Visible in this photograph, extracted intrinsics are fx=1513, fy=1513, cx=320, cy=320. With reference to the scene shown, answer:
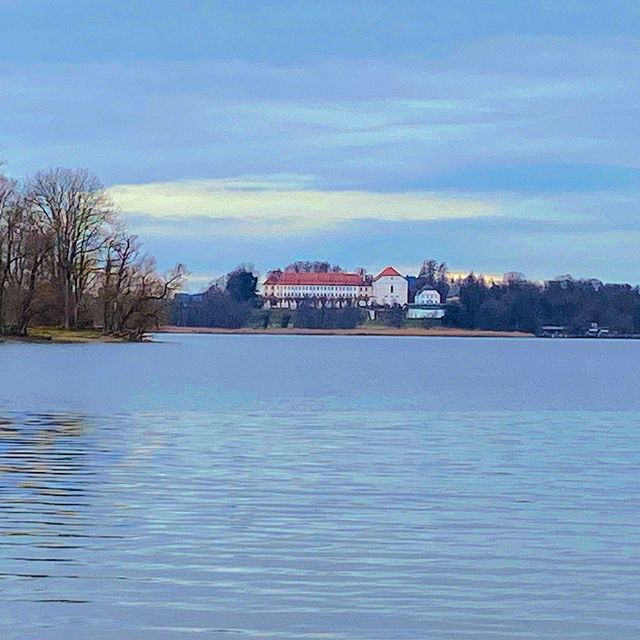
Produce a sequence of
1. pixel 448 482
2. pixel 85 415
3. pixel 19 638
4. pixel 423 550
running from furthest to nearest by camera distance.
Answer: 1. pixel 85 415
2. pixel 448 482
3. pixel 423 550
4. pixel 19 638

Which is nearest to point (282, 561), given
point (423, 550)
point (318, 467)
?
point (423, 550)

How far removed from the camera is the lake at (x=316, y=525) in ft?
39.1

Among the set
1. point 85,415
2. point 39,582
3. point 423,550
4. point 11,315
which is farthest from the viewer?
point 11,315

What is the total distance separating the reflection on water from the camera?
11.9m

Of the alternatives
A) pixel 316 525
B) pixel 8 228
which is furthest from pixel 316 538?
pixel 8 228

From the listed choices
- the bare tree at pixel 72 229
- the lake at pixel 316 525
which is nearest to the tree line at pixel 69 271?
the bare tree at pixel 72 229

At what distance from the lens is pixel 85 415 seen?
35406 millimetres

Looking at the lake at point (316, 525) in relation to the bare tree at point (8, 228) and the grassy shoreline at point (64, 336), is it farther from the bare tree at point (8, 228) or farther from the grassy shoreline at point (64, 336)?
the grassy shoreline at point (64, 336)

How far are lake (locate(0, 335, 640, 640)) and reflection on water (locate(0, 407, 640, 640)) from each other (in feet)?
0.12

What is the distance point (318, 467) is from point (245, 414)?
13.6 metres

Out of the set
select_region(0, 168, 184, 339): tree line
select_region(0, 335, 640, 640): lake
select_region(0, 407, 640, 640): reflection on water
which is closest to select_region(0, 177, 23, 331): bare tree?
select_region(0, 168, 184, 339): tree line

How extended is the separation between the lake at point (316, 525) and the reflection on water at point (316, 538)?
0.12 feet

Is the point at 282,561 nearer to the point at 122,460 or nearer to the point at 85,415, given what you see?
the point at 122,460

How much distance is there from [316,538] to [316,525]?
3.15 feet
